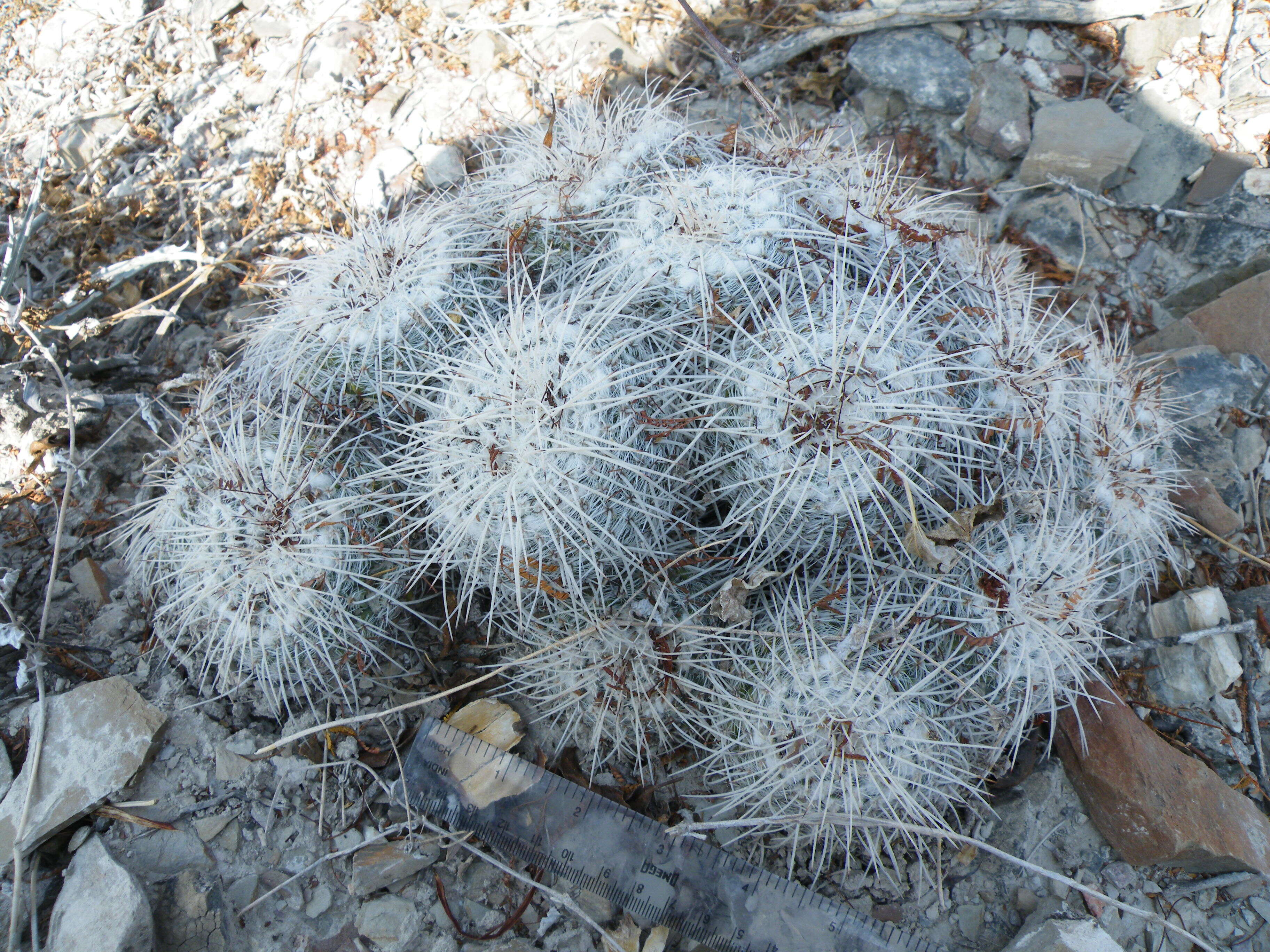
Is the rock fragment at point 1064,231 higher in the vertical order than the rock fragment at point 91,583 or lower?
higher

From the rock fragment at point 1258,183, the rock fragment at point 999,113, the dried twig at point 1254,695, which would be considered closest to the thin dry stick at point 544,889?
the dried twig at point 1254,695

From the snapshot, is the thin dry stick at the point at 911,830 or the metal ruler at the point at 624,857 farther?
the metal ruler at the point at 624,857

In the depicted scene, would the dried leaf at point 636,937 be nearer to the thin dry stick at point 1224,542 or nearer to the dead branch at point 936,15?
the thin dry stick at point 1224,542

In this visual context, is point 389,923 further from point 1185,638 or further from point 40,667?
point 1185,638

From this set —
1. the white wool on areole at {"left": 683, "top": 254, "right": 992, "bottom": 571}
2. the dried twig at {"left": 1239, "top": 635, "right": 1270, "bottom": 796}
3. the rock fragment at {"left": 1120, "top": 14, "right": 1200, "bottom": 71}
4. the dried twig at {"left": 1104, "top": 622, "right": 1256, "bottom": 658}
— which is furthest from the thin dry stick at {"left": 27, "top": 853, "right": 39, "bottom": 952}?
the rock fragment at {"left": 1120, "top": 14, "right": 1200, "bottom": 71}

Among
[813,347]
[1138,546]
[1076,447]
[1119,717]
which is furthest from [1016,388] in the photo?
[1119,717]

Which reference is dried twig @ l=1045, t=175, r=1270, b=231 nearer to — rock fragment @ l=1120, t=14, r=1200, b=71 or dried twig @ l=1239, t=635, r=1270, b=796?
rock fragment @ l=1120, t=14, r=1200, b=71

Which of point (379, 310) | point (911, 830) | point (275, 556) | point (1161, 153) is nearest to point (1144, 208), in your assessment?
point (1161, 153)
